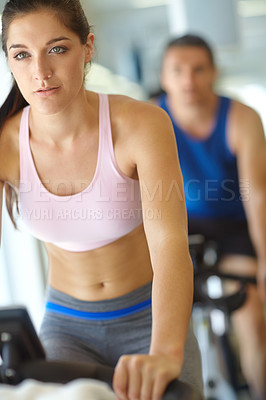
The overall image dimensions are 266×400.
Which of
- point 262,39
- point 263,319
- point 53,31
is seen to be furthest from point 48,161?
point 262,39

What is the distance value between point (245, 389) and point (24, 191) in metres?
1.84

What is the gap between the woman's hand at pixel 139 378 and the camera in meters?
0.83

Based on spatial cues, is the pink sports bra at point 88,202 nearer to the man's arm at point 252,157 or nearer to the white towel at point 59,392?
the white towel at point 59,392

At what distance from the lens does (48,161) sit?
4.22ft

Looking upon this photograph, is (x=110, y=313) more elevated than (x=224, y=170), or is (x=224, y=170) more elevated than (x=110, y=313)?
(x=224, y=170)

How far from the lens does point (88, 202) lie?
1.25 meters

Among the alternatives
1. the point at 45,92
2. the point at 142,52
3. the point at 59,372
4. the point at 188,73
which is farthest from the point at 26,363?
the point at 142,52

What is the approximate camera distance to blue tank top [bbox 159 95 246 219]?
8.23 feet

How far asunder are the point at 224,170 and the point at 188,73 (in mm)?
466

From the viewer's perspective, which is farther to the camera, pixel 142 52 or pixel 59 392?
pixel 142 52

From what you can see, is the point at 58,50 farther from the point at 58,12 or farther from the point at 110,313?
the point at 110,313

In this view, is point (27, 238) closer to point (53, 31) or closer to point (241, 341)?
point (241, 341)

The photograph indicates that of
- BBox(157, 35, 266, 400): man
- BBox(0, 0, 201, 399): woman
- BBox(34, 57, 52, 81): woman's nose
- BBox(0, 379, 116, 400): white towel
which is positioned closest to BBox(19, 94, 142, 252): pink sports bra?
BBox(0, 0, 201, 399): woman

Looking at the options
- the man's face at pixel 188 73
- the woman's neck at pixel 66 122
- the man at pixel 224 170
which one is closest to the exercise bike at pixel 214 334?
the man at pixel 224 170
